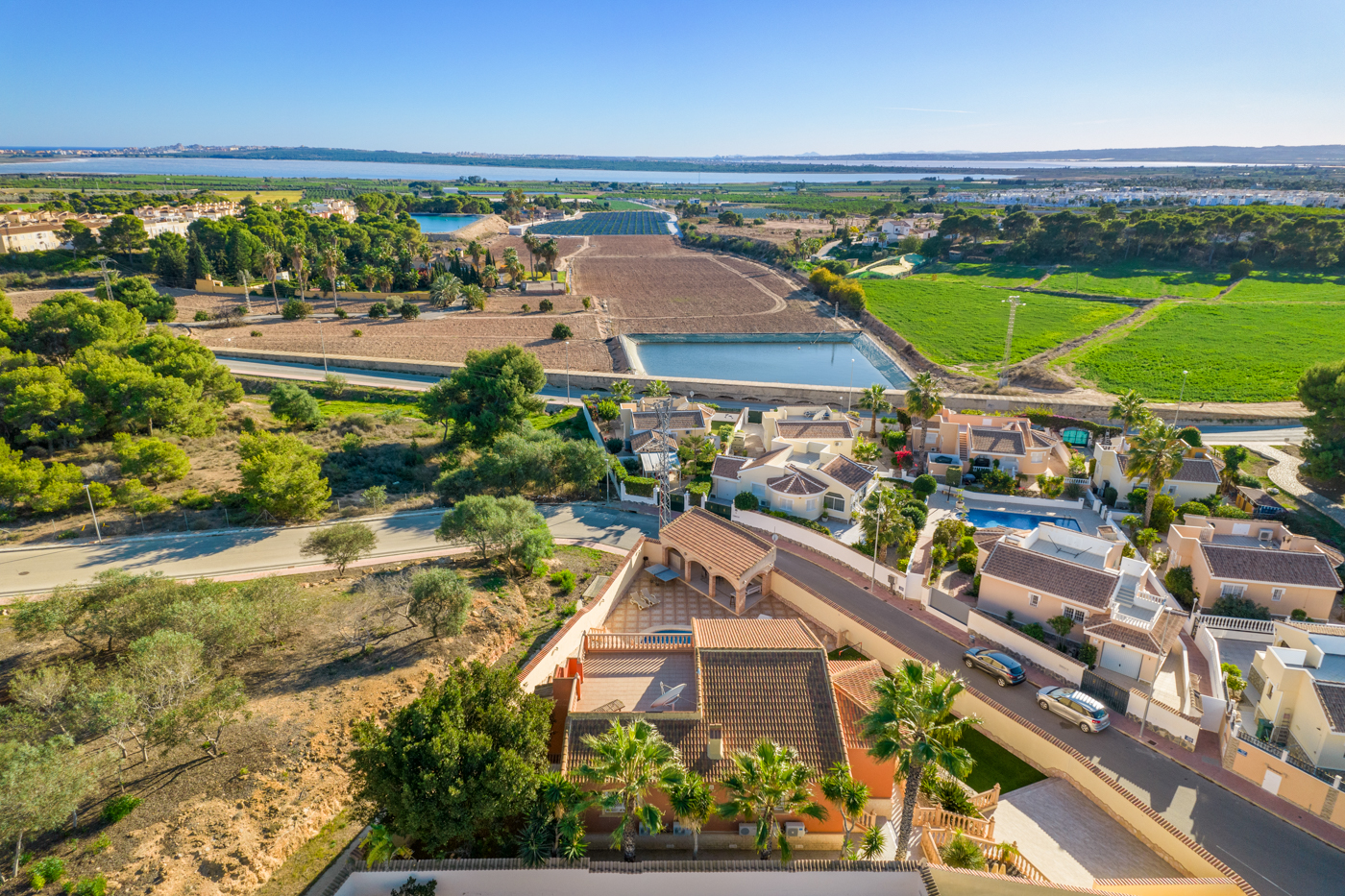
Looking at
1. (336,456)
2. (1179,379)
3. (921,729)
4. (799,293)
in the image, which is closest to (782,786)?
(921,729)

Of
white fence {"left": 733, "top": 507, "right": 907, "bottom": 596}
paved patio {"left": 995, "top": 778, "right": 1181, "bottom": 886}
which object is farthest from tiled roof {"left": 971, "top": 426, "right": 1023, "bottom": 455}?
paved patio {"left": 995, "top": 778, "right": 1181, "bottom": 886}

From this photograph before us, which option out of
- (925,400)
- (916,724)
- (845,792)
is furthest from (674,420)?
(916,724)

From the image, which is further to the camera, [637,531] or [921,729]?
[637,531]

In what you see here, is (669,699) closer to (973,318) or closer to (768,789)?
(768,789)

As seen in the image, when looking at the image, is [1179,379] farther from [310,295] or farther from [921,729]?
[310,295]

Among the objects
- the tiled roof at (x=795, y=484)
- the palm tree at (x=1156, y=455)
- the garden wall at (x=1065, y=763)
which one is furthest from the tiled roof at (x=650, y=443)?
the palm tree at (x=1156, y=455)

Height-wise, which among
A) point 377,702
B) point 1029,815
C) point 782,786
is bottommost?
point 1029,815
